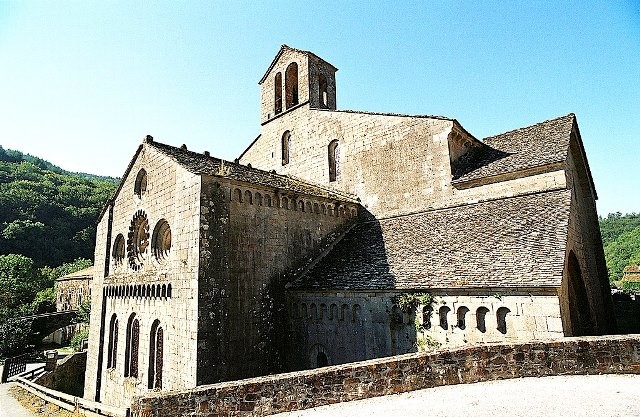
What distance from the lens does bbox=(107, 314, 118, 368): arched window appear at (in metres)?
16.1

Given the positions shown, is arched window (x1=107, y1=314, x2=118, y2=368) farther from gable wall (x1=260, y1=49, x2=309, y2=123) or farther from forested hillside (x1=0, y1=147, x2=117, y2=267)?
forested hillside (x1=0, y1=147, x2=117, y2=267)

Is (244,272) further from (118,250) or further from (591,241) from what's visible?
(591,241)

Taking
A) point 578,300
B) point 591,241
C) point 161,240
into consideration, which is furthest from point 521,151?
point 161,240

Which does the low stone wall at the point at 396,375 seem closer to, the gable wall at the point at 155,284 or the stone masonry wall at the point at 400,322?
the stone masonry wall at the point at 400,322

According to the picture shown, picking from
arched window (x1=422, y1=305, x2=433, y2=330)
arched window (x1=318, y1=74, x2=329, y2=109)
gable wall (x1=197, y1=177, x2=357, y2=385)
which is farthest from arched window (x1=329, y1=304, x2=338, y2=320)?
arched window (x1=318, y1=74, x2=329, y2=109)

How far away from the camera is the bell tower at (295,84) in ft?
67.4

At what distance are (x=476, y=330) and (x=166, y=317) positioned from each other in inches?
386

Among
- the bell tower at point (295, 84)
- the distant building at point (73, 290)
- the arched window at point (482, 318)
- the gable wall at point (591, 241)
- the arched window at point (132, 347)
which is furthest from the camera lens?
the distant building at point (73, 290)

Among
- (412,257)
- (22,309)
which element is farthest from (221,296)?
(22,309)

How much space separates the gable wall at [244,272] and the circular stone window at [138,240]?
16.1 ft

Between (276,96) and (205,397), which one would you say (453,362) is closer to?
(205,397)

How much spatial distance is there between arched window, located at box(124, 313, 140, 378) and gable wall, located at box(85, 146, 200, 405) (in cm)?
24

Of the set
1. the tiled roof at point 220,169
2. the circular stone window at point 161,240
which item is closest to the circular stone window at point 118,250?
the circular stone window at point 161,240

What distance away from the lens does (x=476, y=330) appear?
10117mm
